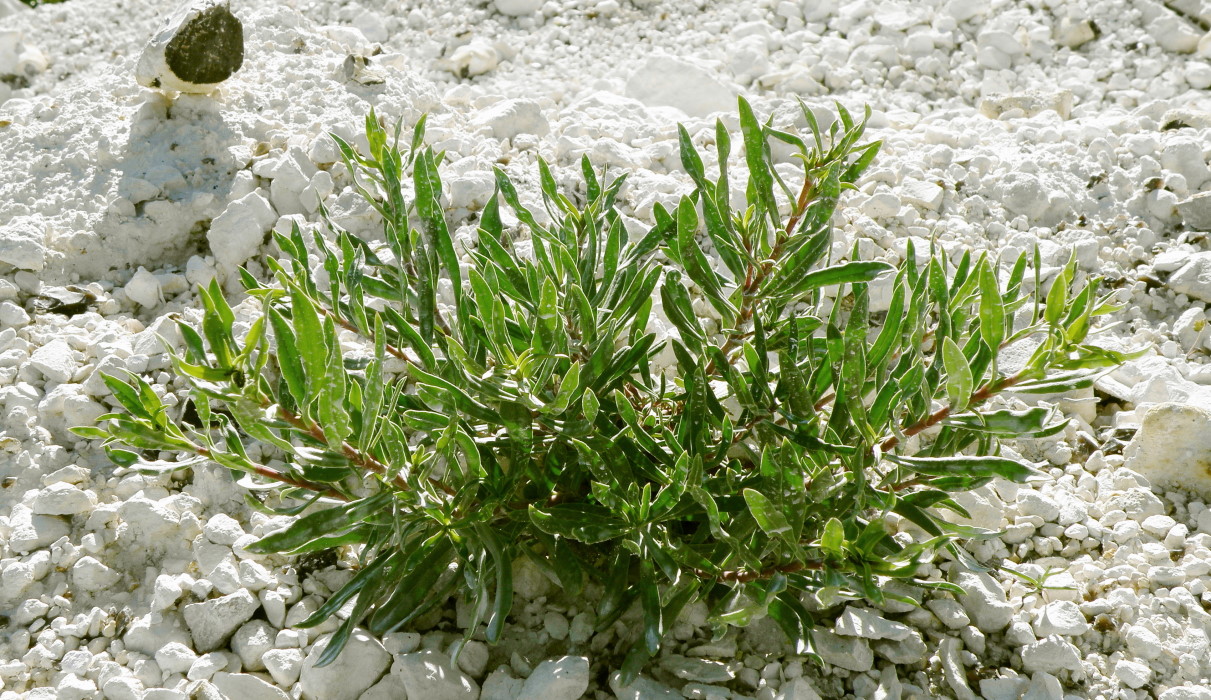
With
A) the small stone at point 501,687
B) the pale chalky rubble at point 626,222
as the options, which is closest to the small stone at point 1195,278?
the pale chalky rubble at point 626,222

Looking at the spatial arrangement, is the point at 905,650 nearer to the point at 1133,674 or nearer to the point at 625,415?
the point at 1133,674

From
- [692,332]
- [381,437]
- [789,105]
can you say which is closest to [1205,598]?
[692,332]

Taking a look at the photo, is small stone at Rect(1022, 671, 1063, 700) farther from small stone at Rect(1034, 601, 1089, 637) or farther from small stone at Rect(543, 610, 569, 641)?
small stone at Rect(543, 610, 569, 641)

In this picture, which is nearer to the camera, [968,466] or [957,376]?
[957,376]

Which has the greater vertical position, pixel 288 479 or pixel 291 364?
pixel 291 364

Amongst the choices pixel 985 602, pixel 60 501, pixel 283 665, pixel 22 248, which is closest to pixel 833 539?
pixel 985 602

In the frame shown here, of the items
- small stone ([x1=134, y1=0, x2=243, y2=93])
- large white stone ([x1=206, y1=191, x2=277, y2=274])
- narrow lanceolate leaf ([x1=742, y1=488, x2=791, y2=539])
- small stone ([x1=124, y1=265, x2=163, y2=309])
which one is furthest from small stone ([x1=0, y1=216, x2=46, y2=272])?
narrow lanceolate leaf ([x1=742, y1=488, x2=791, y2=539])

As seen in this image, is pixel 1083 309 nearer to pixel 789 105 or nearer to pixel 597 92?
pixel 789 105
